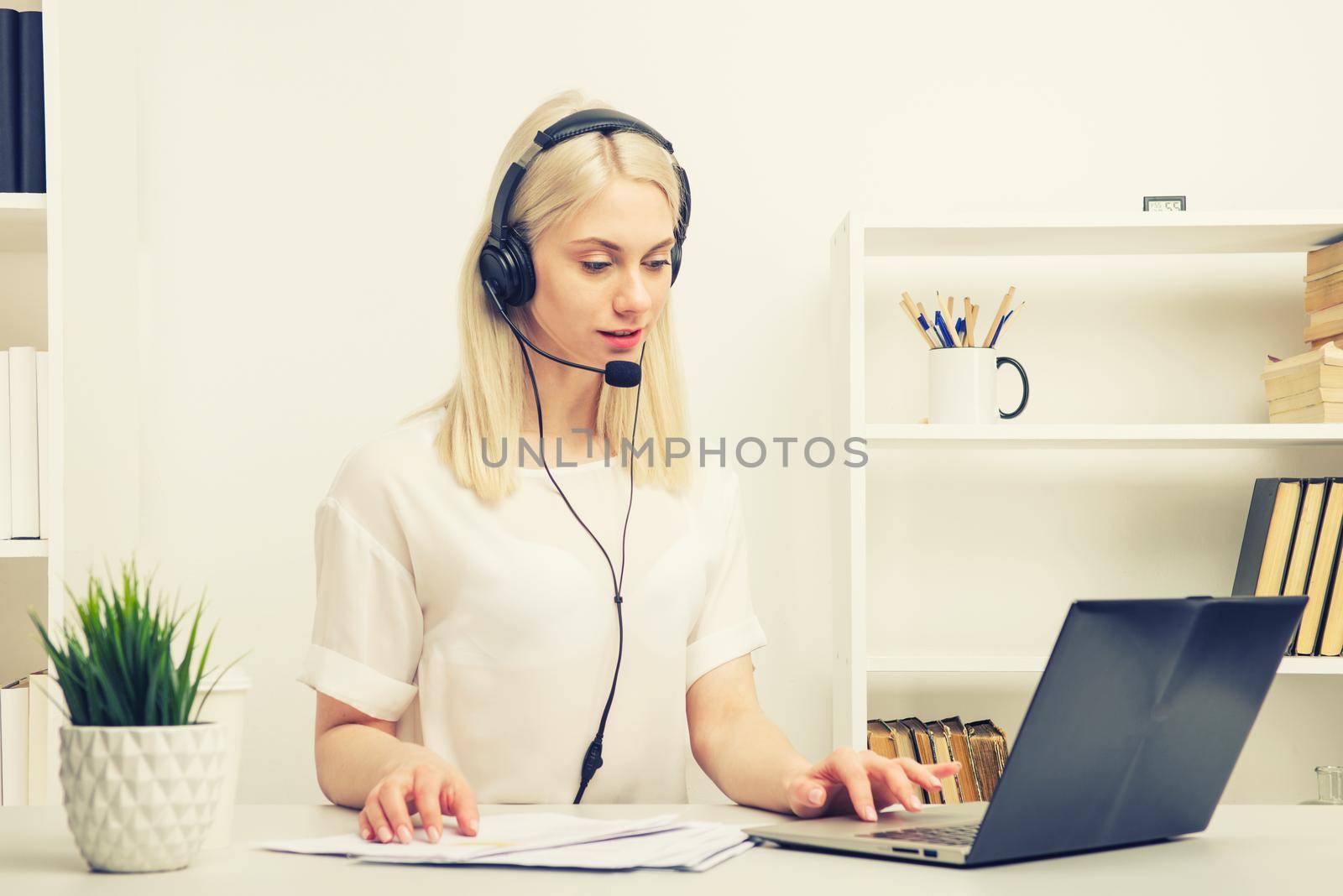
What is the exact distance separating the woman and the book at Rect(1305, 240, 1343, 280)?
126 cm

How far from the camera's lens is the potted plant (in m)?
0.76

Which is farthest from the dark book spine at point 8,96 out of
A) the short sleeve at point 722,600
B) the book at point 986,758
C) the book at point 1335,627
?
the book at point 1335,627

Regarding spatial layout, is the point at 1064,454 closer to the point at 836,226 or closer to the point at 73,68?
the point at 836,226

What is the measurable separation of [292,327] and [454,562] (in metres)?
1.11

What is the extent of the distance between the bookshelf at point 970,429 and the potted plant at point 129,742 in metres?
1.37

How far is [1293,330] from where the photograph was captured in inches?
92.3

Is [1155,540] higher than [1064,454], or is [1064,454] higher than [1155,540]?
[1064,454]

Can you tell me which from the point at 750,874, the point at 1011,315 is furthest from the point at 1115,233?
the point at 750,874

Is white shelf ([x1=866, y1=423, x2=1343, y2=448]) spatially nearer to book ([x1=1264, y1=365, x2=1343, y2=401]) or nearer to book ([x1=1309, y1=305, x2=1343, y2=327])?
book ([x1=1264, y1=365, x2=1343, y2=401])

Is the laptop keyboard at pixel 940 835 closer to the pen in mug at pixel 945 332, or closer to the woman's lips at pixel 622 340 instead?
the woman's lips at pixel 622 340

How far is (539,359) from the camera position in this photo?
154cm

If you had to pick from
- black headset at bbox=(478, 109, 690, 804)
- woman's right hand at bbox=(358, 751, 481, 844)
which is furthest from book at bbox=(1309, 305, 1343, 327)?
woman's right hand at bbox=(358, 751, 481, 844)

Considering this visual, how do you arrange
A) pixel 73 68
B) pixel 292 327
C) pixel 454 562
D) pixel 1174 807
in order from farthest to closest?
1. pixel 292 327
2. pixel 73 68
3. pixel 454 562
4. pixel 1174 807

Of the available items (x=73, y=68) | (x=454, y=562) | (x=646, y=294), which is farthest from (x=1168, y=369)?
(x=73, y=68)
